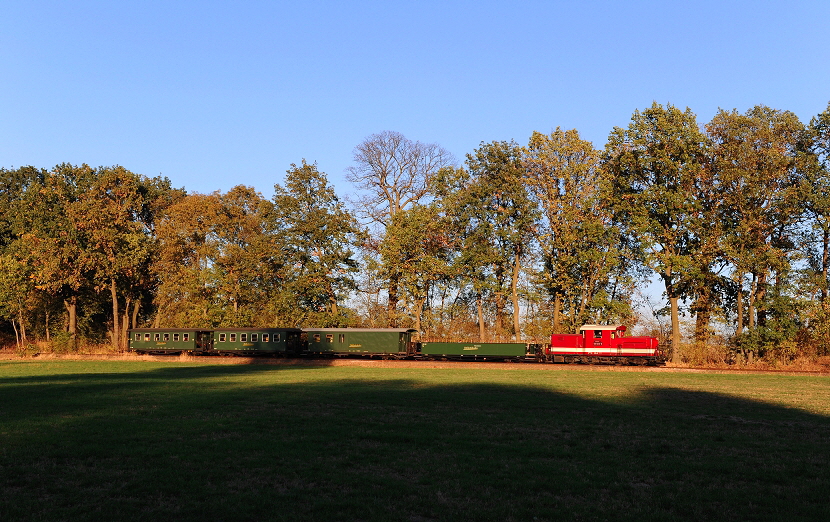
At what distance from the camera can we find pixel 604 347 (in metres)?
52.3

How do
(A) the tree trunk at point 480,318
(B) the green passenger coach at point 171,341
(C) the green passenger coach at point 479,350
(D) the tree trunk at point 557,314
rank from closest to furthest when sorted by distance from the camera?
(C) the green passenger coach at point 479,350, (D) the tree trunk at point 557,314, (B) the green passenger coach at point 171,341, (A) the tree trunk at point 480,318

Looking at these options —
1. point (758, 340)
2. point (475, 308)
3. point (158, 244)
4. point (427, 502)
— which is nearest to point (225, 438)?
point (427, 502)

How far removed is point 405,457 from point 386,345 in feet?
144

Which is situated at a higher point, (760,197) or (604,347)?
(760,197)

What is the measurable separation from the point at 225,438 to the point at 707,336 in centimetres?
4805

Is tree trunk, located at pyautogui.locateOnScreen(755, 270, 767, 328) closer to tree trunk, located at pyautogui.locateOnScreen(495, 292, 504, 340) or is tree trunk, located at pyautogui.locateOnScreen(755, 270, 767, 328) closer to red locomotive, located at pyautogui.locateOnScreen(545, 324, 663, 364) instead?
red locomotive, located at pyautogui.locateOnScreen(545, 324, 663, 364)

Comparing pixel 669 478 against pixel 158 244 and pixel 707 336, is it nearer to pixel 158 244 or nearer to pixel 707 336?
pixel 707 336

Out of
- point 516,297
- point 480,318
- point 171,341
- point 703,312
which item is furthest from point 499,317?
point 171,341

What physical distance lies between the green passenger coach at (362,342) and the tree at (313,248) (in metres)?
8.05

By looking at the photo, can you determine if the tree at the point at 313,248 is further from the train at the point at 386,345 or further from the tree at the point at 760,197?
the tree at the point at 760,197

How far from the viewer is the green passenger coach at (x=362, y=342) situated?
57844 mm

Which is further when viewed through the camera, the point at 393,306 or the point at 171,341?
the point at 393,306

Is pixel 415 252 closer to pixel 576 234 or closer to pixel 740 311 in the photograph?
pixel 576 234

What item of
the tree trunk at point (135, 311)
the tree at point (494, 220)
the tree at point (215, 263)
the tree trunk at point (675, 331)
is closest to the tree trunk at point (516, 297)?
the tree at point (494, 220)
